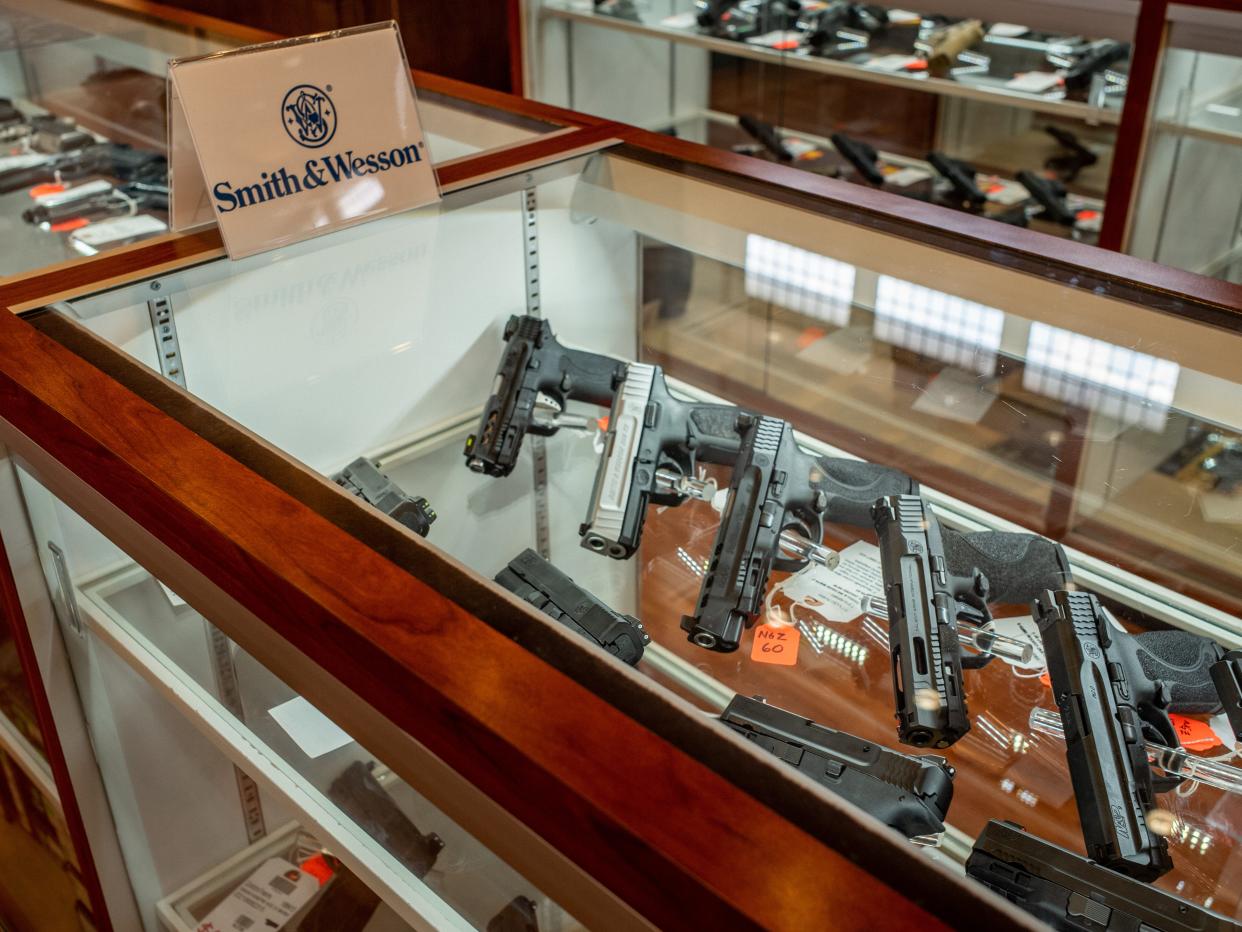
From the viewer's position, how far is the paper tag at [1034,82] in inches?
129

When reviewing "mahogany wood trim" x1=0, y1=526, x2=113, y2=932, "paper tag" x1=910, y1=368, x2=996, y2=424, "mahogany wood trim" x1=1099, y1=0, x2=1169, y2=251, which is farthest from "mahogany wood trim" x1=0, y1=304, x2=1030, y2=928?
"mahogany wood trim" x1=1099, y1=0, x2=1169, y2=251

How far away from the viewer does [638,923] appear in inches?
24.9

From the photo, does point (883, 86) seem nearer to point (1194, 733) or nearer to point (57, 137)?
point (57, 137)

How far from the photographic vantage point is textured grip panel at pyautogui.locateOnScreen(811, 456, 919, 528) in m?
1.33

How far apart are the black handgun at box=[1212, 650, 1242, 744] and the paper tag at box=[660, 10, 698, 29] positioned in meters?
3.45

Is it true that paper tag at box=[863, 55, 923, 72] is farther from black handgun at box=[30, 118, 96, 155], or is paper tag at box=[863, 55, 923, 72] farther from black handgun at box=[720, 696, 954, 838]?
black handgun at box=[720, 696, 954, 838]

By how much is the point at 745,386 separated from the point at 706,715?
33.3 inches

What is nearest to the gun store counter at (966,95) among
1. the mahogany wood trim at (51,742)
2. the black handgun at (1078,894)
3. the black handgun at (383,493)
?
the black handgun at (383,493)

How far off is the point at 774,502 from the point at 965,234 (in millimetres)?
422

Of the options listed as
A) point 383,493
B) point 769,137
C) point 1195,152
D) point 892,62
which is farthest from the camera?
point 769,137

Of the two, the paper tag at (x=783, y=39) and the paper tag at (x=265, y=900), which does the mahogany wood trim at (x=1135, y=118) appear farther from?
the paper tag at (x=265, y=900)

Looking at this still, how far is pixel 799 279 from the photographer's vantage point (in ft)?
5.15

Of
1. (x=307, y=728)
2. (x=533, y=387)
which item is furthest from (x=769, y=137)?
(x=307, y=728)

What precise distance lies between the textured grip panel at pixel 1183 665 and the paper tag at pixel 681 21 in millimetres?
3412
